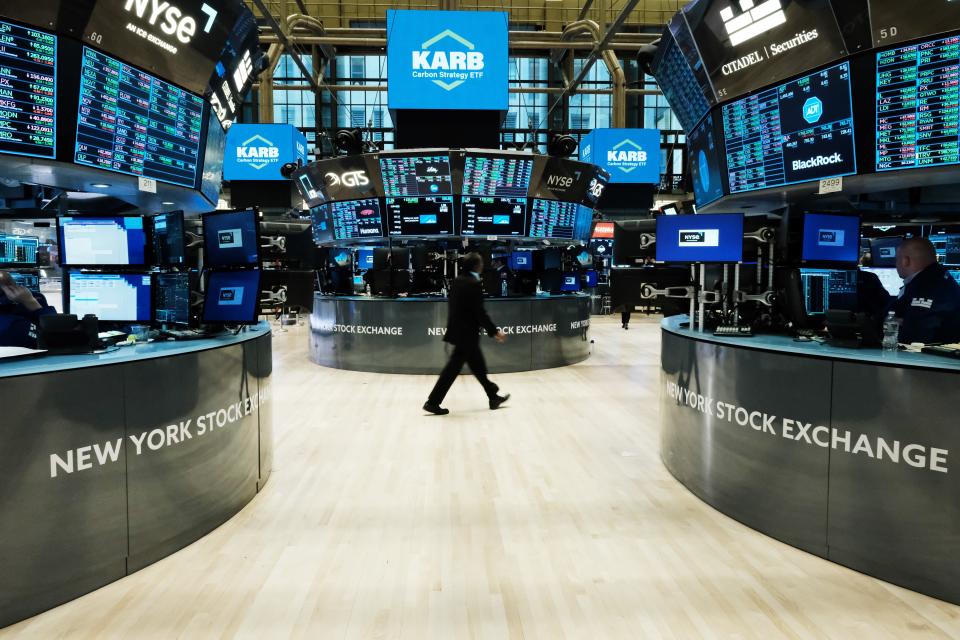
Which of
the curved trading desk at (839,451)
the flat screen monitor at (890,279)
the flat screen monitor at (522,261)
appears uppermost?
the flat screen monitor at (522,261)

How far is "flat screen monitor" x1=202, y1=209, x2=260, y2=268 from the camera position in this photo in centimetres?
342

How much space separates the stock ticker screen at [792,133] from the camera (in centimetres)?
338

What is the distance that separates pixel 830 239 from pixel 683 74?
1.71 meters

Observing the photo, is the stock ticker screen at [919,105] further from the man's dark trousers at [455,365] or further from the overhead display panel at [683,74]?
the man's dark trousers at [455,365]

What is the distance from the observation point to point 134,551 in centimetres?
260

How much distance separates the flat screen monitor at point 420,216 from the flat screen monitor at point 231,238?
501 centimetres

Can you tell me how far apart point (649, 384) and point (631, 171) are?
830cm

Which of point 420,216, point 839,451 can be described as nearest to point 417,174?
point 420,216

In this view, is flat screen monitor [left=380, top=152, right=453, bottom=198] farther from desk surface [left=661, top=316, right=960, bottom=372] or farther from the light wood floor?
desk surface [left=661, top=316, right=960, bottom=372]

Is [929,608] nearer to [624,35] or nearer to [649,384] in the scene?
[649,384]

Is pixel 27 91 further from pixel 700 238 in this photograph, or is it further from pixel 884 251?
pixel 884 251

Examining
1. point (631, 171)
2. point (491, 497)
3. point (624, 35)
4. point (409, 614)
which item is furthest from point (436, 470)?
point (624, 35)

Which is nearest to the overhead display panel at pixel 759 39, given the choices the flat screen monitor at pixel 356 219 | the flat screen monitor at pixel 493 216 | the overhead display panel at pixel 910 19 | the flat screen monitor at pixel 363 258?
the overhead display panel at pixel 910 19

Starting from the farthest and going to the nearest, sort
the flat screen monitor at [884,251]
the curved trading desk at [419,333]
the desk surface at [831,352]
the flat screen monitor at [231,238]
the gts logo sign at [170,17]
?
the curved trading desk at [419,333]
the flat screen monitor at [884,251]
the flat screen monitor at [231,238]
the gts logo sign at [170,17]
the desk surface at [831,352]
